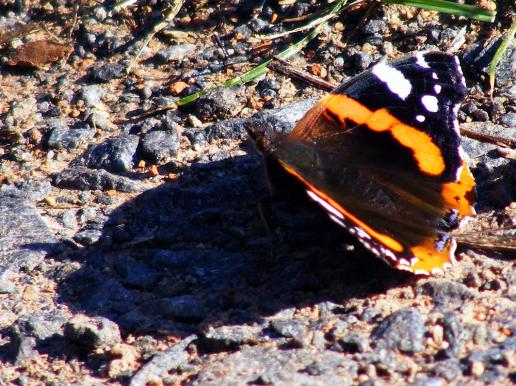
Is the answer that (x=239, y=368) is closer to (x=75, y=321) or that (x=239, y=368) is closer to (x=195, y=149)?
(x=75, y=321)

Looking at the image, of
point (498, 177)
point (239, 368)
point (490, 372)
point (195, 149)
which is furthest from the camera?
point (195, 149)

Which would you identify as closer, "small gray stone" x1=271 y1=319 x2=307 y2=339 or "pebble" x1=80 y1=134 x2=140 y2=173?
"small gray stone" x1=271 y1=319 x2=307 y2=339

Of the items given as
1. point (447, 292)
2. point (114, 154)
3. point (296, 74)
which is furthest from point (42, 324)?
point (296, 74)

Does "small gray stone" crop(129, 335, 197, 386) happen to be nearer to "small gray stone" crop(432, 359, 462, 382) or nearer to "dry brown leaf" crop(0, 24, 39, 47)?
"small gray stone" crop(432, 359, 462, 382)

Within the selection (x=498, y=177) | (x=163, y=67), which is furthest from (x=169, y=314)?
(x=163, y=67)

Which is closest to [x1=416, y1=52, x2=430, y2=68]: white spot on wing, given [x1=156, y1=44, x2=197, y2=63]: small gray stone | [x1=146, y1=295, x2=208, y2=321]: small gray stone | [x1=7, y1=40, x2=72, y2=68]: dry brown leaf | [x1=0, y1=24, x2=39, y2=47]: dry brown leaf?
[x1=146, y1=295, x2=208, y2=321]: small gray stone

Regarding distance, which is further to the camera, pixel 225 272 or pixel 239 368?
pixel 225 272
